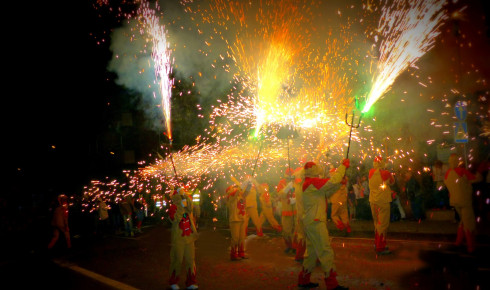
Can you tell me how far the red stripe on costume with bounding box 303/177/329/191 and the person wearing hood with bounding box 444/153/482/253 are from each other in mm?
3345

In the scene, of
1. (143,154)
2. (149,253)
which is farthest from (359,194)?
(143,154)

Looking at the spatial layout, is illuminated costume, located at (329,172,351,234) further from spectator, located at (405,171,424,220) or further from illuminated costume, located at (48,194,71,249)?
illuminated costume, located at (48,194,71,249)

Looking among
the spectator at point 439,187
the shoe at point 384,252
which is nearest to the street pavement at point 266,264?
the shoe at point 384,252

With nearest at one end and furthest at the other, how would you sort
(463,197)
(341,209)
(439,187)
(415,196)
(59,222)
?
(463,197), (341,209), (439,187), (415,196), (59,222)

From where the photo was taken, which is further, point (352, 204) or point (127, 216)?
point (127, 216)

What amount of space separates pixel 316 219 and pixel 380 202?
2.90 metres

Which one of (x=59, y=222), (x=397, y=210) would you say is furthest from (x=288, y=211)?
(x=59, y=222)

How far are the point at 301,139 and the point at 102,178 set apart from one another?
720 inches

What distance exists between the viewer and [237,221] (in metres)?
8.84

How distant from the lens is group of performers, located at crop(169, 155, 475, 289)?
6109 millimetres

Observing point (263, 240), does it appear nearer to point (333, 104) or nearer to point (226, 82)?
point (333, 104)

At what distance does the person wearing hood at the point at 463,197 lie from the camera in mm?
7555

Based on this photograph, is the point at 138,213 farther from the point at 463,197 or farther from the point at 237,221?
the point at 463,197

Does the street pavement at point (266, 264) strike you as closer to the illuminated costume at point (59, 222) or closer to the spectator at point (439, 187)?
the illuminated costume at point (59, 222)
